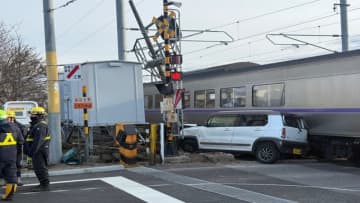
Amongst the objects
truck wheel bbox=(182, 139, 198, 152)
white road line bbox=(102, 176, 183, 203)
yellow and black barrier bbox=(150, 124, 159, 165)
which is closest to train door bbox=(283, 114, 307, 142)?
truck wheel bbox=(182, 139, 198, 152)

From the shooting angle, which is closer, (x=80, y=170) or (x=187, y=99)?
(x=80, y=170)

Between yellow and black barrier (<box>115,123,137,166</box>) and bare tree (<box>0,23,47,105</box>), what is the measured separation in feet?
32.7

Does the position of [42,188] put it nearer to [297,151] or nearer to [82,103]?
[82,103]

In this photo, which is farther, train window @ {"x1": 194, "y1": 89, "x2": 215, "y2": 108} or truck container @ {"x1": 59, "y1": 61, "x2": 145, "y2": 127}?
train window @ {"x1": 194, "y1": 89, "x2": 215, "y2": 108}

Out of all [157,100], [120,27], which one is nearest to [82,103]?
[120,27]

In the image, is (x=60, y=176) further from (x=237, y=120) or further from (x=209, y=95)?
(x=209, y=95)

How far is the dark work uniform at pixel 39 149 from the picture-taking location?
9727 mm

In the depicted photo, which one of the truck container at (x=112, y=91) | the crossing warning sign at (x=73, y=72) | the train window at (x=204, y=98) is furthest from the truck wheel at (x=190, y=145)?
the crossing warning sign at (x=73, y=72)

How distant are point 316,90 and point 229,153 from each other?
11.2 feet

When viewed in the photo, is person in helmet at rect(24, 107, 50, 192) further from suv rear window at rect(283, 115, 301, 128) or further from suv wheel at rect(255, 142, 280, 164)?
suv rear window at rect(283, 115, 301, 128)

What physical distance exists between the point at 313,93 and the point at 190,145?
15.5 feet

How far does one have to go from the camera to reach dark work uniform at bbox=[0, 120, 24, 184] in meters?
8.88

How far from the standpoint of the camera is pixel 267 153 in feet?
48.6

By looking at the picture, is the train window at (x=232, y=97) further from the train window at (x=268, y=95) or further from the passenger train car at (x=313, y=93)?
the train window at (x=268, y=95)
